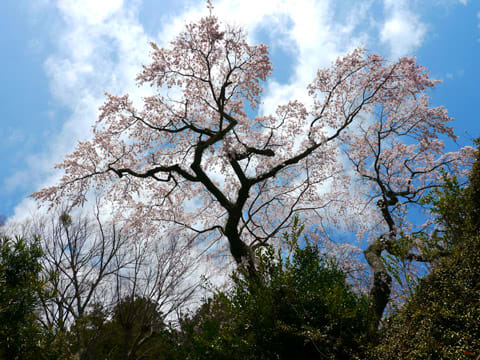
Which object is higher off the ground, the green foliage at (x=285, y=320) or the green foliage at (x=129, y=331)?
the green foliage at (x=129, y=331)

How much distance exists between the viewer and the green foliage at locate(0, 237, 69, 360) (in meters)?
4.52

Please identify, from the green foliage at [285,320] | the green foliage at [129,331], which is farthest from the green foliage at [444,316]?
the green foliage at [129,331]

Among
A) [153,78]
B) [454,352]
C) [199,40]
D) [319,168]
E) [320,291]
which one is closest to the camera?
[454,352]

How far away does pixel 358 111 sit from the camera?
390 inches

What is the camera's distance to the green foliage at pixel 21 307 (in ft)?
14.8

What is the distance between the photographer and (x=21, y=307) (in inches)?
184

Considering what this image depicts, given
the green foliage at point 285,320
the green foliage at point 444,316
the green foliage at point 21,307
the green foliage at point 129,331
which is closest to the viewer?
the green foliage at point 444,316

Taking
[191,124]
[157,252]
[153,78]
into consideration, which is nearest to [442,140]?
[191,124]

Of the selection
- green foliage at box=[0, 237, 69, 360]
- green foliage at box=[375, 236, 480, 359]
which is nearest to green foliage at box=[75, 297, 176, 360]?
green foliage at box=[0, 237, 69, 360]

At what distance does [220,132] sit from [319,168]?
444 centimetres

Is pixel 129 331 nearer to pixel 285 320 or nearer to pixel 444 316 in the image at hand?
pixel 285 320

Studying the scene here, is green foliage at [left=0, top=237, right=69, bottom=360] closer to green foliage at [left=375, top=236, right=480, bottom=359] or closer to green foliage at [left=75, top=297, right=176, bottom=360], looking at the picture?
green foliage at [left=75, top=297, right=176, bottom=360]

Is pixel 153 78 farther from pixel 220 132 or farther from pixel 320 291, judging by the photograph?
pixel 320 291

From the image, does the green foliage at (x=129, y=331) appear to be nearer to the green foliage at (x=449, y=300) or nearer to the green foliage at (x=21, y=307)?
the green foliage at (x=21, y=307)
